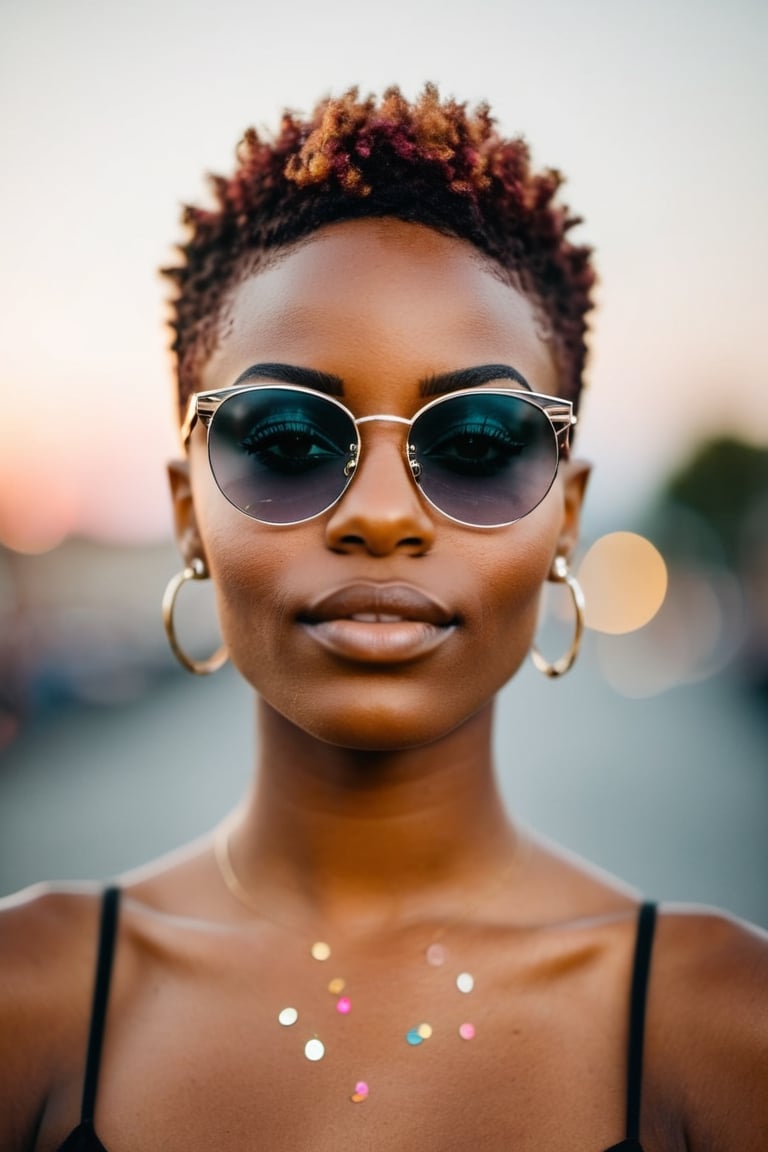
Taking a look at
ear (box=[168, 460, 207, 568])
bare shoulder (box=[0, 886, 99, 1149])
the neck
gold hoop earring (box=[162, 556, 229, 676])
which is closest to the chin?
the neck

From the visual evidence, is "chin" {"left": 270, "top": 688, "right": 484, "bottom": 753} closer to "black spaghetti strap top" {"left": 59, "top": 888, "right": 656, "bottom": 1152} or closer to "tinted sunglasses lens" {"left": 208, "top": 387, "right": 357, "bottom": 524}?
"tinted sunglasses lens" {"left": 208, "top": 387, "right": 357, "bottom": 524}

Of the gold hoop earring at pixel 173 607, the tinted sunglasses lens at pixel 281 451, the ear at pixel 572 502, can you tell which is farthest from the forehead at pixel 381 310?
the gold hoop earring at pixel 173 607

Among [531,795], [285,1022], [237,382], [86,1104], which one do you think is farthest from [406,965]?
[531,795]

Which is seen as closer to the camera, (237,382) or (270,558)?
(270,558)

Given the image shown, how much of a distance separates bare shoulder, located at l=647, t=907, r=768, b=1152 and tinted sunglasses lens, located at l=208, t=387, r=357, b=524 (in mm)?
1353

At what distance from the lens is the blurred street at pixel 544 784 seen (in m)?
9.37

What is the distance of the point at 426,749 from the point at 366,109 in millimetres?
1557

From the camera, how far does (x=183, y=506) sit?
273 centimetres

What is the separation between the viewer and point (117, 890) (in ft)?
8.52

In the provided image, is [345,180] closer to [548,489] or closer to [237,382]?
[237,382]

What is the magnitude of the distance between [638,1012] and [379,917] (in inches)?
25.4

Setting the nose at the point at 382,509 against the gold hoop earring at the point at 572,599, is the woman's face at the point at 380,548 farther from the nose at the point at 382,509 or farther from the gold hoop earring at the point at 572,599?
the gold hoop earring at the point at 572,599

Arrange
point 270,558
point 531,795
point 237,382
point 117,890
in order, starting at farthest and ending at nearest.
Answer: point 531,795, point 117,890, point 237,382, point 270,558

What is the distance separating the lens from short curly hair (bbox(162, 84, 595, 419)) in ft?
7.54
